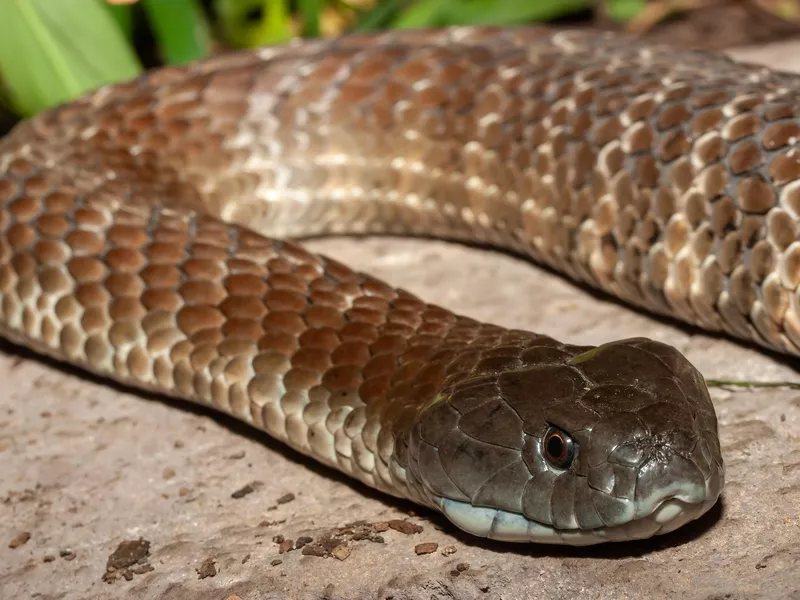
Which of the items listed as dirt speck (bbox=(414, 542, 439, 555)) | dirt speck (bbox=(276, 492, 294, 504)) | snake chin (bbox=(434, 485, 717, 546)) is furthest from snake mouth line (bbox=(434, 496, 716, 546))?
dirt speck (bbox=(276, 492, 294, 504))

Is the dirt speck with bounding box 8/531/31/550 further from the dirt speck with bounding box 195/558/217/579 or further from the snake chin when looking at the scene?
the snake chin

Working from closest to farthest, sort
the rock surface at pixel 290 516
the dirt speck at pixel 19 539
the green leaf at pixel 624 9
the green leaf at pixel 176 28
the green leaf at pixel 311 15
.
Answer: the rock surface at pixel 290 516, the dirt speck at pixel 19 539, the green leaf at pixel 176 28, the green leaf at pixel 311 15, the green leaf at pixel 624 9

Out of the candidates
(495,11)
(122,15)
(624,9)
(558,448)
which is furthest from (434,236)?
(624,9)

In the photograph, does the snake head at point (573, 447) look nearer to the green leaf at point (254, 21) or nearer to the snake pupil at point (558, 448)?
the snake pupil at point (558, 448)

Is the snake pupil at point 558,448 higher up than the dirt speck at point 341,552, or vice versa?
the snake pupil at point 558,448

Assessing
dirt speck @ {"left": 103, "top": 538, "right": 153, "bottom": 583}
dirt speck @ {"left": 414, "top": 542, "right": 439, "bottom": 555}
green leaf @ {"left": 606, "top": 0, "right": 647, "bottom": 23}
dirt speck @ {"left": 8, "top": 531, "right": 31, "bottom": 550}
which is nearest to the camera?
dirt speck @ {"left": 414, "top": 542, "right": 439, "bottom": 555}

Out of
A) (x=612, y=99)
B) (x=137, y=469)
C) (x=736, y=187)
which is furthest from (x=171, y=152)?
(x=736, y=187)

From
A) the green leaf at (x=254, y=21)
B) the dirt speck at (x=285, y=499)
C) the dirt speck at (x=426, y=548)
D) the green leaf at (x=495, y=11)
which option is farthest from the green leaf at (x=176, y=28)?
the dirt speck at (x=426, y=548)

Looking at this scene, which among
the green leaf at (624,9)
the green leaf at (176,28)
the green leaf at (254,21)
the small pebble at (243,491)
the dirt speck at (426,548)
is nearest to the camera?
the dirt speck at (426,548)
